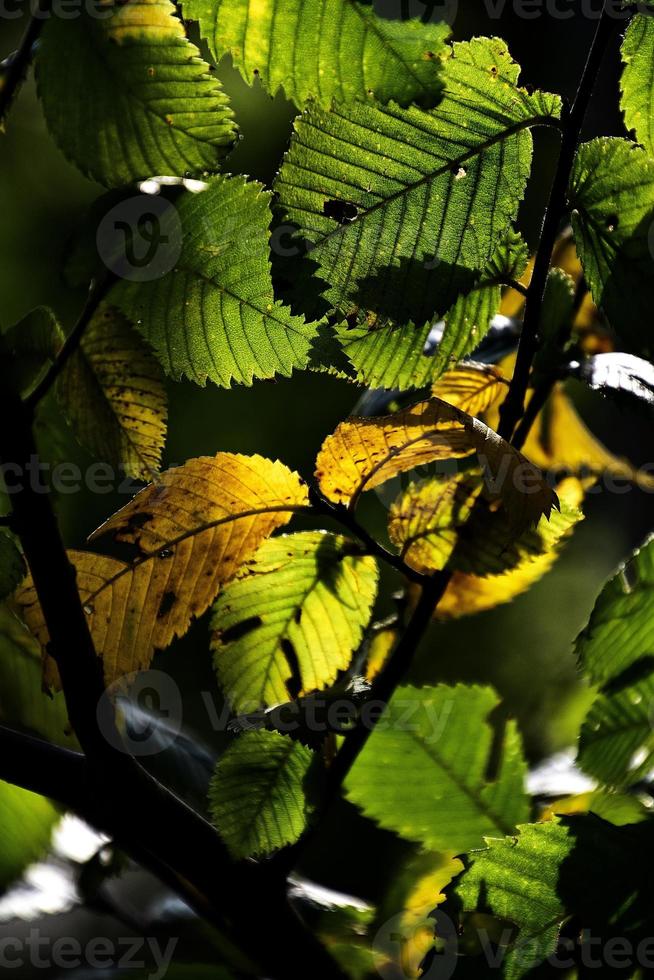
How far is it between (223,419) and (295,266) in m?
1.34

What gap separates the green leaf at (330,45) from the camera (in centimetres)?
36

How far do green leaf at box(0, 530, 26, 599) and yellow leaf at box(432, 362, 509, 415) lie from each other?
251mm

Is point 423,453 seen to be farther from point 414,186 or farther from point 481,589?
point 481,589

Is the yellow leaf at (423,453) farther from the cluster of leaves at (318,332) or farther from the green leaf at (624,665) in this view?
the green leaf at (624,665)

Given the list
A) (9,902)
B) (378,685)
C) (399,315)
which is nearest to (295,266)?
(399,315)

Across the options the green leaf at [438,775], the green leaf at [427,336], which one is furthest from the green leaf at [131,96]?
the green leaf at [438,775]

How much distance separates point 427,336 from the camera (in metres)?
0.45

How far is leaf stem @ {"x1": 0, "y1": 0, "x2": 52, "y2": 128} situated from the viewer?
349mm

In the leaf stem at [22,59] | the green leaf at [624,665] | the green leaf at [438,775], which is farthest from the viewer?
the green leaf at [438,775]

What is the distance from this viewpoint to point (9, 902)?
0.61 metres

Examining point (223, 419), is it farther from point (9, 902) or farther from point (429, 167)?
point (429, 167)

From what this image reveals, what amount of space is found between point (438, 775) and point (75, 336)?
344mm

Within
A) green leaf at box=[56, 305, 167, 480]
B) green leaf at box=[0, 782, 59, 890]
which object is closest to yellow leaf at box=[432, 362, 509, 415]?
green leaf at box=[56, 305, 167, 480]

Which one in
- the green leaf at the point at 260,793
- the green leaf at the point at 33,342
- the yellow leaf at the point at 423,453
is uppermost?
the green leaf at the point at 33,342
